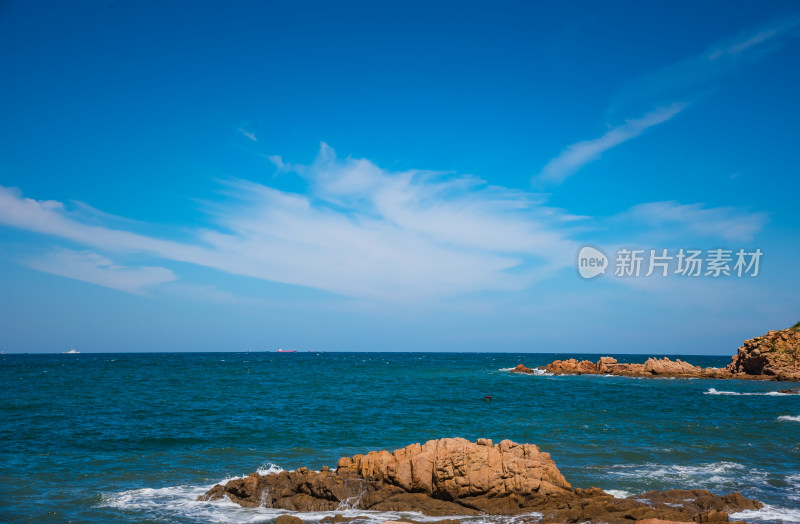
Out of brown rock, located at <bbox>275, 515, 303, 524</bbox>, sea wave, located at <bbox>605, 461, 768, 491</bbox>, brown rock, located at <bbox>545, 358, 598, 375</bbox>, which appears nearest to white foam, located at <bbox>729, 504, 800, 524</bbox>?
sea wave, located at <bbox>605, 461, 768, 491</bbox>

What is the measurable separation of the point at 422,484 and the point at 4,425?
28.6 meters

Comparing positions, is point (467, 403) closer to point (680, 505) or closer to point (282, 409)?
point (282, 409)

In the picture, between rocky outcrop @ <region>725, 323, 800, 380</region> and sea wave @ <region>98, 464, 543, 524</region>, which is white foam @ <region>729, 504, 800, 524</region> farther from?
rocky outcrop @ <region>725, 323, 800, 380</region>

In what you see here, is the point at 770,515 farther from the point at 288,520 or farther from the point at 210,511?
the point at 210,511

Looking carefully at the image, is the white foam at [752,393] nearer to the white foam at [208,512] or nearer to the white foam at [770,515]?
the white foam at [770,515]

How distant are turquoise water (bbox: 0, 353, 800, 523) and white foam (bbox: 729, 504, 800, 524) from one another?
69 millimetres

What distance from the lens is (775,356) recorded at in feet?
234

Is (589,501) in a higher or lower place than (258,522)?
higher

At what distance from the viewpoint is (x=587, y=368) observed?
9256 cm

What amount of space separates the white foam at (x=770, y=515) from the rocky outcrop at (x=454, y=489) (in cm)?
28

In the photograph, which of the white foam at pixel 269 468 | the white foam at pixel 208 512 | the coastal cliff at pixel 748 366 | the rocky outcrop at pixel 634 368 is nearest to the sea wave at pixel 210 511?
the white foam at pixel 208 512

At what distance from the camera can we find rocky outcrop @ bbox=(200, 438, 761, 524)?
595 inches

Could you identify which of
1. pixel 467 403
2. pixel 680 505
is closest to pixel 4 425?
pixel 467 403

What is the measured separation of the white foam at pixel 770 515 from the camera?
14.4 meters
